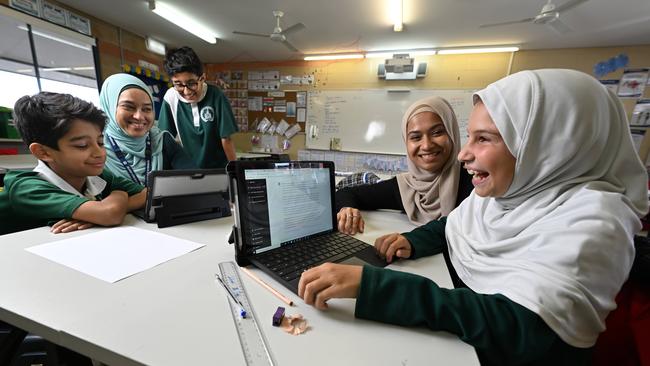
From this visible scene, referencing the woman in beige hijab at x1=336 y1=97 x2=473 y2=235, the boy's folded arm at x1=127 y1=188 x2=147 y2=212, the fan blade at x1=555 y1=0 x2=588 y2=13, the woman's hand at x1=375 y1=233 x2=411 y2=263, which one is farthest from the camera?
the fan blade at x1=555 y1=0 x2=588 y2=13

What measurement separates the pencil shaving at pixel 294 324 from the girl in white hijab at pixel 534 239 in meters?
0.04

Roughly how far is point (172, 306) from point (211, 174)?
0.57 m

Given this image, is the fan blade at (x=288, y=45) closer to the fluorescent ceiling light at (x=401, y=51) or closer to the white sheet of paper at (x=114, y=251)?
the fluorescent ceiling light at (x=401, y=51)

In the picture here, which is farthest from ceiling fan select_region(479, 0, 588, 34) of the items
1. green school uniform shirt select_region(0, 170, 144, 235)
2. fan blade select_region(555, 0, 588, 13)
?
green school uniform shirt select_region(0, 170, 144, 235)

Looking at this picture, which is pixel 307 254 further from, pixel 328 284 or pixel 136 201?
pixel 136 201

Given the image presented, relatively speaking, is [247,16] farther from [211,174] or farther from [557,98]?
[557,98]

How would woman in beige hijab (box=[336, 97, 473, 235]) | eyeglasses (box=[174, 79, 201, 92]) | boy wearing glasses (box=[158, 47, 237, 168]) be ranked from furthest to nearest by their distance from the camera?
boy wearing glasses (box=[158, 47, 237, 168])
eyeglasses (box=[174, 79, 201, 92])
woman in beige hijab (box=[336, 97, 473, 235])

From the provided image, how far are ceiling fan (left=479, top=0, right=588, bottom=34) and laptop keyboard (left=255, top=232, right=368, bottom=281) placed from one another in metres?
2.91

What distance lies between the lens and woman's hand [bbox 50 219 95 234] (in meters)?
0.77

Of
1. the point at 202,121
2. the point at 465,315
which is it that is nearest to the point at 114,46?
the point at 202,121

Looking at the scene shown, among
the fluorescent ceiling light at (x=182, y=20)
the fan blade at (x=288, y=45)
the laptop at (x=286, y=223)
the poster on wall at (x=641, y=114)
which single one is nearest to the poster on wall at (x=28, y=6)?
the fluorescent ceiling light at (x=182, y=20)

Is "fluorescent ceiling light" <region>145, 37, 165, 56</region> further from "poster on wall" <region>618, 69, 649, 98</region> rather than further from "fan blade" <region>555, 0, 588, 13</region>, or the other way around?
"poster on wall" <region>618, 69, 649, 98</region>

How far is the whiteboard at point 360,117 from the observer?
13.1 feet

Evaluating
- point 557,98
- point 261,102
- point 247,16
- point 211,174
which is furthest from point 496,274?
point 261,102
